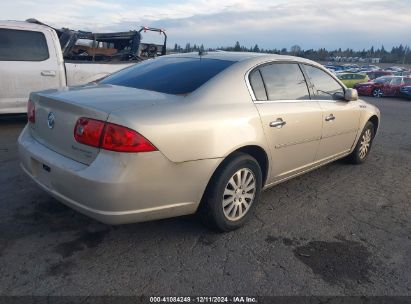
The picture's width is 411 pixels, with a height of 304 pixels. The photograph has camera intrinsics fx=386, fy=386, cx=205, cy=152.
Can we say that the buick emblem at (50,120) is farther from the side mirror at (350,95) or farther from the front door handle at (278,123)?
the side mirror at (350,95)

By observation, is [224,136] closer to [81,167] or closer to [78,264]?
[81,167]

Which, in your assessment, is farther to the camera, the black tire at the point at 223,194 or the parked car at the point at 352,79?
the parked car at the point at 352,79

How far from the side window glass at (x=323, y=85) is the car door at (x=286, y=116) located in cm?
21

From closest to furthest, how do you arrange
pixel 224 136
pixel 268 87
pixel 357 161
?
1. pixel 224 136
2. pixel 268 87
3. pixel 357 161

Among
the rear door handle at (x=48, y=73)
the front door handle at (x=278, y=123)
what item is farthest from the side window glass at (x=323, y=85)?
→ the rear door handle at (x=48, y=73)

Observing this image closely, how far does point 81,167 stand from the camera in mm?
2732

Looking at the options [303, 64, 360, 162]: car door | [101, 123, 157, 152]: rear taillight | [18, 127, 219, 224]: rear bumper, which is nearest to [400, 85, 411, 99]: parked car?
[303, 64, 360, 162]: car door

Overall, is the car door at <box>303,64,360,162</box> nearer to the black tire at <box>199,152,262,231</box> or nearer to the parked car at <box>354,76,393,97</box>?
the black tire at <box>199,152,262,231</box>

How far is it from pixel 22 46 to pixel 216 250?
5.59 m

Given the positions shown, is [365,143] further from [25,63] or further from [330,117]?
[25,63]

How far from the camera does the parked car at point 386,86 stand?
70.2ft

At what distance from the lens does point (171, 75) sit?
3592 mm

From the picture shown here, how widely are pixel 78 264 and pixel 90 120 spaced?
1051 millimetres

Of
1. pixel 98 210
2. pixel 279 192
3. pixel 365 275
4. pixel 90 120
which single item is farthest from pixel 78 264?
pixel 279 192
